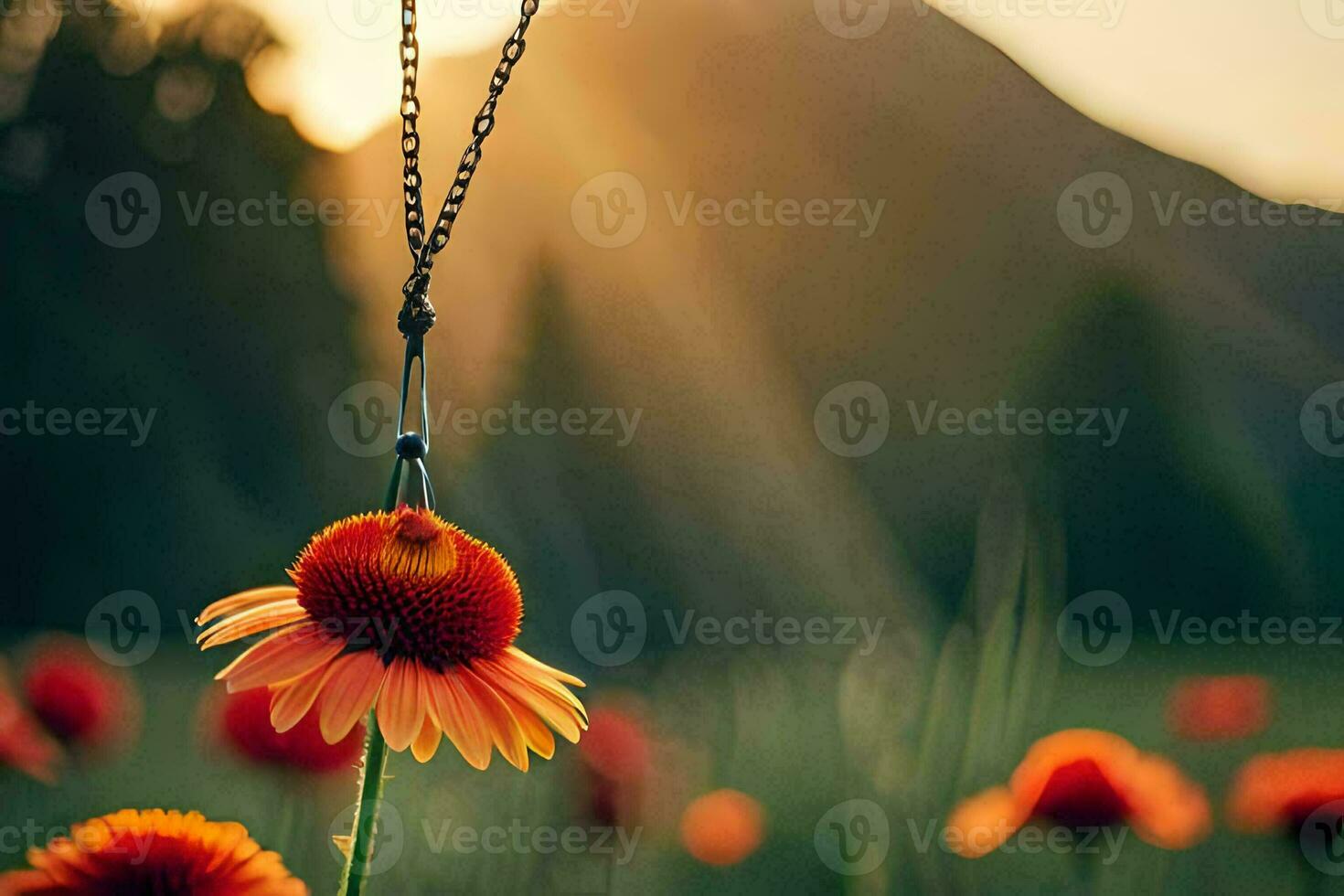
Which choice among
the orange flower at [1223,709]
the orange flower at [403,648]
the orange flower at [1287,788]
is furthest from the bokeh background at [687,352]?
the orange flower at [403,648]

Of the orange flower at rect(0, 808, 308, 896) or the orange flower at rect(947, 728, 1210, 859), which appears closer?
→ the orange flower at rect(0, 808, 308, 896)

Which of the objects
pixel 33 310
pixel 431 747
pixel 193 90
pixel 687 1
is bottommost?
pixel 431 747

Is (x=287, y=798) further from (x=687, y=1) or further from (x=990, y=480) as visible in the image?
(x=687, y=1)

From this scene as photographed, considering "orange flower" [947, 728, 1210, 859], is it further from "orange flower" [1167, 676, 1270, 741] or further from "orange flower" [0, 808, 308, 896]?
"orange flower" [0, 808, 308, 896]

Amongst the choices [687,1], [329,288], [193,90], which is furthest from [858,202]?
[193,90]

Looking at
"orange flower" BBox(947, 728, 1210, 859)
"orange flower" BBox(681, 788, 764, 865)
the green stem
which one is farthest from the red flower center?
the green stem

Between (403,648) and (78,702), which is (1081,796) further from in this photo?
(78,702)

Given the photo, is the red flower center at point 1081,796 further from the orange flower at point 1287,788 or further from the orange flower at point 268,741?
the orange flower at point 268,741
